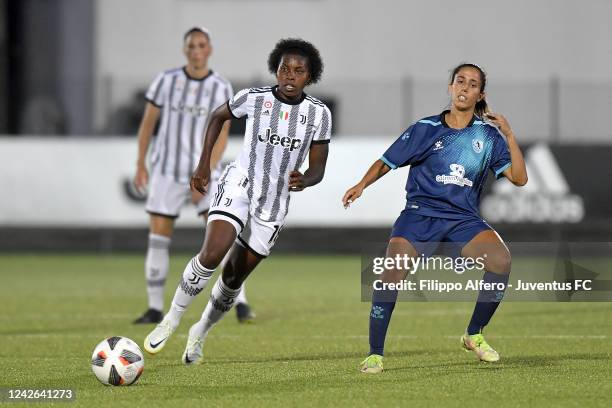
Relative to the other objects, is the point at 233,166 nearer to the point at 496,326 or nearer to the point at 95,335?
the point at 95,335

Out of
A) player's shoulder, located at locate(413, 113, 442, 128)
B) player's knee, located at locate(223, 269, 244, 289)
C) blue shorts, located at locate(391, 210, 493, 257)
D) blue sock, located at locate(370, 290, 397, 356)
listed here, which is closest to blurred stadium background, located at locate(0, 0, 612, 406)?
blue sock, located at locate(370, 290, 397, 356)

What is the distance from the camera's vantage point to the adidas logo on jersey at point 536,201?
19047mm

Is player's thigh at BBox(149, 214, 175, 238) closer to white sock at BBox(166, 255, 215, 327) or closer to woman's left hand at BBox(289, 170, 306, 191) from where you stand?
white sock at BBox(166, 255, 215, 327)

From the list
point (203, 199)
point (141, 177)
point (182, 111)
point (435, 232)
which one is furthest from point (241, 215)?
point (182, 111)

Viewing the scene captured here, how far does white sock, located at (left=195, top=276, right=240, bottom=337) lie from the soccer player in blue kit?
1.05 metres

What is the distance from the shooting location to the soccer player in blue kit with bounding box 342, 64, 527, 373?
8.01 metres

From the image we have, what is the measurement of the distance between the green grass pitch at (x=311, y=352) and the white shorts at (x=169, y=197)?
0.97 meters

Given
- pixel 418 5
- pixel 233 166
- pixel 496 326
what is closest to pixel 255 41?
pixel 418 5

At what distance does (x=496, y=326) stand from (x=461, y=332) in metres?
0.58

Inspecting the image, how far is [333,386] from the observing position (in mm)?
7363

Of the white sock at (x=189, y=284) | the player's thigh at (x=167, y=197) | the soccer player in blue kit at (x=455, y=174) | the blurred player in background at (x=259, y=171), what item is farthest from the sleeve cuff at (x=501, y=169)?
the player's thigh at (x=167, y=197)

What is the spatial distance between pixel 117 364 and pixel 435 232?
6.78 feet

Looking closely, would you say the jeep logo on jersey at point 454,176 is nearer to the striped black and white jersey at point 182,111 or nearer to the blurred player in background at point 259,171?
the blurred player in background at point 259,171

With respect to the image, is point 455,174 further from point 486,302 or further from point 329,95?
point 329,95
